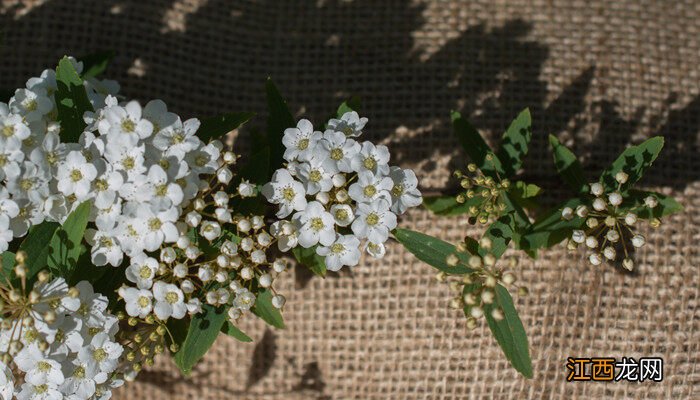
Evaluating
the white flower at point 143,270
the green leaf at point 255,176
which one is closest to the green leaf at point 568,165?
the green leaf at point 255,176

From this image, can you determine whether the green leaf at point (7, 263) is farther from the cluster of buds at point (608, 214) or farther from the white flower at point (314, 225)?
the cluster of buds at point (608, 214)

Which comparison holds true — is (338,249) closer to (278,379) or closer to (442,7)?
(278,379)

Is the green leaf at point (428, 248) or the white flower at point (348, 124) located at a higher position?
the white flower at point (348, 124)

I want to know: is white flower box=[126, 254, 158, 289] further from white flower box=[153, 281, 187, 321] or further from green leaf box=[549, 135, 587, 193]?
green leaf box=[549, 135, 587, 193]

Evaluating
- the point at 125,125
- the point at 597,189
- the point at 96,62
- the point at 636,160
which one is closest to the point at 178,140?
the point at 125,125

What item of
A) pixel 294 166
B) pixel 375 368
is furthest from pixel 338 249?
pixel 375 368

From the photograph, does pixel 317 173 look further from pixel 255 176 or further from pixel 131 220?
pixel 131 220
